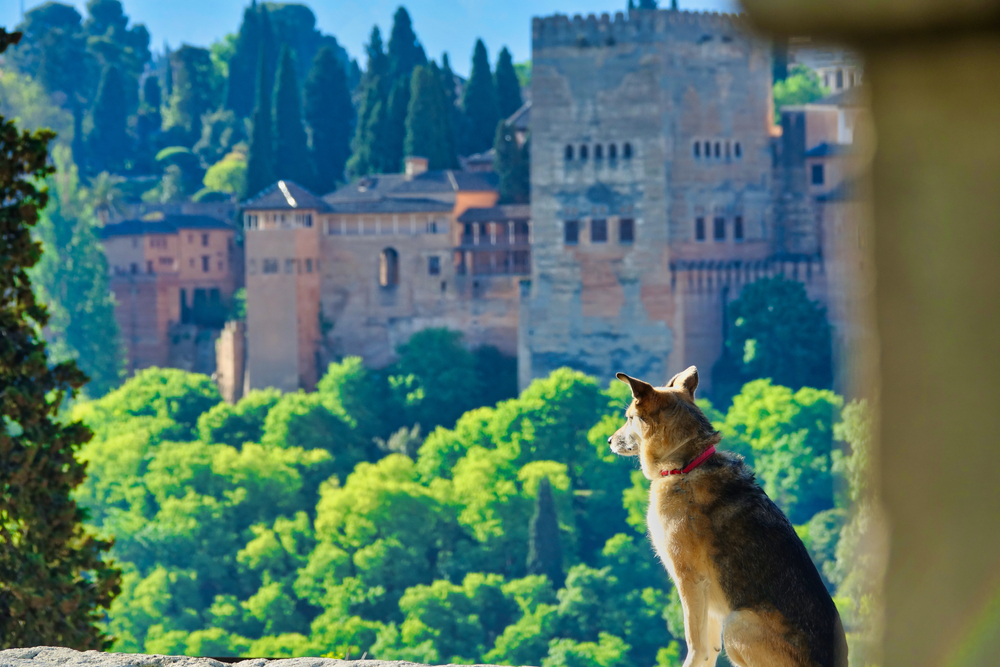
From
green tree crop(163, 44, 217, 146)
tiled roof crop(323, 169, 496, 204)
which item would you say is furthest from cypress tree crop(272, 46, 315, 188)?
green tree crop(163, 44, 217, 146)

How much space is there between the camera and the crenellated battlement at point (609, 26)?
121 feet

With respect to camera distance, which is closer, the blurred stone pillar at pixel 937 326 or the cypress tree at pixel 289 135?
the blurred stone pillar at pixel 937 326

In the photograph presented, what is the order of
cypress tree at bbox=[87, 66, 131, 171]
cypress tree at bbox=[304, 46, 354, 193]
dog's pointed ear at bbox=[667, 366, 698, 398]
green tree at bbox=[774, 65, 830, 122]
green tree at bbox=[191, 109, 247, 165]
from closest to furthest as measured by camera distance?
dog's pointed ear at bbox=[667, 366, 698, 398]
cypress tree at bbox=[304, 46, 354, 193]
green tree at bbox=[774, 65, 830, 122]
green tree at bbox=[191, 109, 247, 165]
cypress tree at bbox=[87, 66, 131, 171]

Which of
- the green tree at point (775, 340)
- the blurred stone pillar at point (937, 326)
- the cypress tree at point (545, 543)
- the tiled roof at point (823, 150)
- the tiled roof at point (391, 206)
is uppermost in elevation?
the tiled roof at point (823, 150)

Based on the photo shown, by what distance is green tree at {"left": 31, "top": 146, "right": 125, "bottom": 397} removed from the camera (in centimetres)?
4553

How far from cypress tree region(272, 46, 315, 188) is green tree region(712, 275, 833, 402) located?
15.1m

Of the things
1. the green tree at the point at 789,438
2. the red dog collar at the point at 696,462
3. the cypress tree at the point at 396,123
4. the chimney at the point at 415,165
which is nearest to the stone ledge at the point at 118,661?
the red dog collar at the point at 696,462

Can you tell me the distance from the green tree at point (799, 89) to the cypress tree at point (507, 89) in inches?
333

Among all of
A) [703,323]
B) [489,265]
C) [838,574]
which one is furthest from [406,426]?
[838,574]

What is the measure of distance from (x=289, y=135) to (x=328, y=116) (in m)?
2.89

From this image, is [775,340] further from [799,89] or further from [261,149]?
[261,149]

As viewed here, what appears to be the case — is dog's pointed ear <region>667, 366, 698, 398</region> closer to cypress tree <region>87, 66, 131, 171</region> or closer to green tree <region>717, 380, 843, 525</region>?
green tree <region>717, 380, 843, 525</region>

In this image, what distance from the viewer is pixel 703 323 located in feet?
121

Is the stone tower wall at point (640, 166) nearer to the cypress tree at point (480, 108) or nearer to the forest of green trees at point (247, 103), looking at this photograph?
the forest of green trees at point (247, 103)
